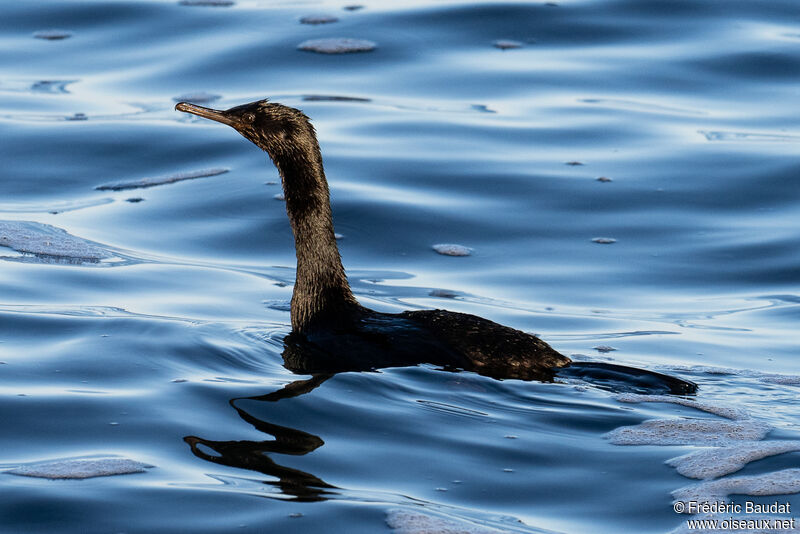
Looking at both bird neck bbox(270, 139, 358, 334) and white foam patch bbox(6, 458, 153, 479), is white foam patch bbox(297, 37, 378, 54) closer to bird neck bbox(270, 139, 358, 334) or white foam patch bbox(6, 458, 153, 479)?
bird neck bbox(270, 139, 358, 334)

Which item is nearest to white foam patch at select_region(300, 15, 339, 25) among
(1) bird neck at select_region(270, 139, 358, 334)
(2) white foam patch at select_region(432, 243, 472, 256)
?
(2) white foam patch at select_region(432, 243, 472, 256)

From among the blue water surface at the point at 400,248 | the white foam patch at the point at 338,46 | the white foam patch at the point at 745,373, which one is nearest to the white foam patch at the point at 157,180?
the blue water surface at the point at 400,248

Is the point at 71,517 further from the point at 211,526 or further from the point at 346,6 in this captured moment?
the point at 346,6

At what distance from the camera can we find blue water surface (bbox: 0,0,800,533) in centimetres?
507

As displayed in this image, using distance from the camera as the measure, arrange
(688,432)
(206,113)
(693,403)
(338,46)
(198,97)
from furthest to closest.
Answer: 1. (338,46)
2. (198,97)
3. (206,113)
4. (693,403)
5. (688,432)

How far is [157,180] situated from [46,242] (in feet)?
6.14

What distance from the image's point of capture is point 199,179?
1076 centimetres

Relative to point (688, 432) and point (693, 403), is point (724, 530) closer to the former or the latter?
point (688, 432)

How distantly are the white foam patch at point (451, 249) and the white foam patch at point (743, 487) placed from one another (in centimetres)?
451

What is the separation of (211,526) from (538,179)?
6.60 m

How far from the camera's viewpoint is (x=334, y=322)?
6.80 meters

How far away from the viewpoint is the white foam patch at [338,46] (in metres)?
13.5

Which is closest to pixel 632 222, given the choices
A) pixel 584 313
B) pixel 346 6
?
pixel 584 313

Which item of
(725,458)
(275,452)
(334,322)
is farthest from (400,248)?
(725,458)
